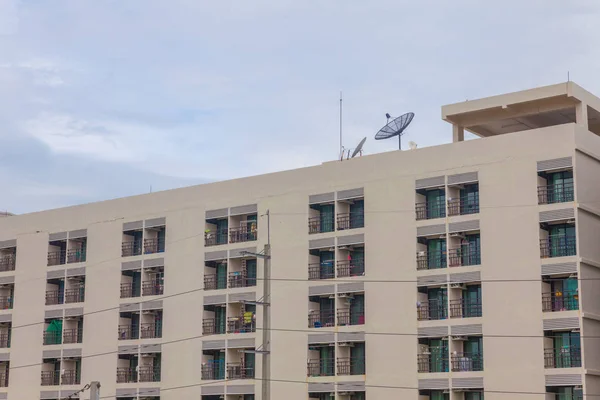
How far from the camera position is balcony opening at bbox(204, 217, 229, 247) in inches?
2862

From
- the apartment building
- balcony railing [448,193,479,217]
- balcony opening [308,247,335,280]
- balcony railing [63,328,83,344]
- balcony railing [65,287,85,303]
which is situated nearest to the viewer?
the apartment building

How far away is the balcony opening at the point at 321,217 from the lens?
223 ft

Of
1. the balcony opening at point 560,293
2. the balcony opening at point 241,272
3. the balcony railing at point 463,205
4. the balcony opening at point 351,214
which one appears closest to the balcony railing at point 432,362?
the balcony opening at point 560,293

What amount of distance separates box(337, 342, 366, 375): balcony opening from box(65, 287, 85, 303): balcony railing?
21806 millimetres

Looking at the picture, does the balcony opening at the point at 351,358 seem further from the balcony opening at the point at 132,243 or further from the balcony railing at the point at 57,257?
the balcony railing at the point at 57,257

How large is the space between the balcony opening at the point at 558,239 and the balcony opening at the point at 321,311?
13304 mm

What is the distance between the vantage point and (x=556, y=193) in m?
59.7

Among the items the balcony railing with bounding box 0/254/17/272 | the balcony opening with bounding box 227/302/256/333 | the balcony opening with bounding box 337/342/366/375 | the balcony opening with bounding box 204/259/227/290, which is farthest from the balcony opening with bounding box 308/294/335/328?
the balcony railing with bounding box 0/254/17/272

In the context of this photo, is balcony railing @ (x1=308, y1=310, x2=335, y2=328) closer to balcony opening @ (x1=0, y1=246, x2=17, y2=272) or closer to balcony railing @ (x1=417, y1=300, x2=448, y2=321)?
balcony railing @ (x1=417, y1=300, x2=448, y2=321)

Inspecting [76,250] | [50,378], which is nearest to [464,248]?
[76,250]

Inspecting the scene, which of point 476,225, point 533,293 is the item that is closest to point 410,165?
point 476,225

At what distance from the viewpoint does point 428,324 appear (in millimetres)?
62406

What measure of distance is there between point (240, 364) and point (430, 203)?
1588 centimetres

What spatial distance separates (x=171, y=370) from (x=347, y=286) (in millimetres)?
13968
